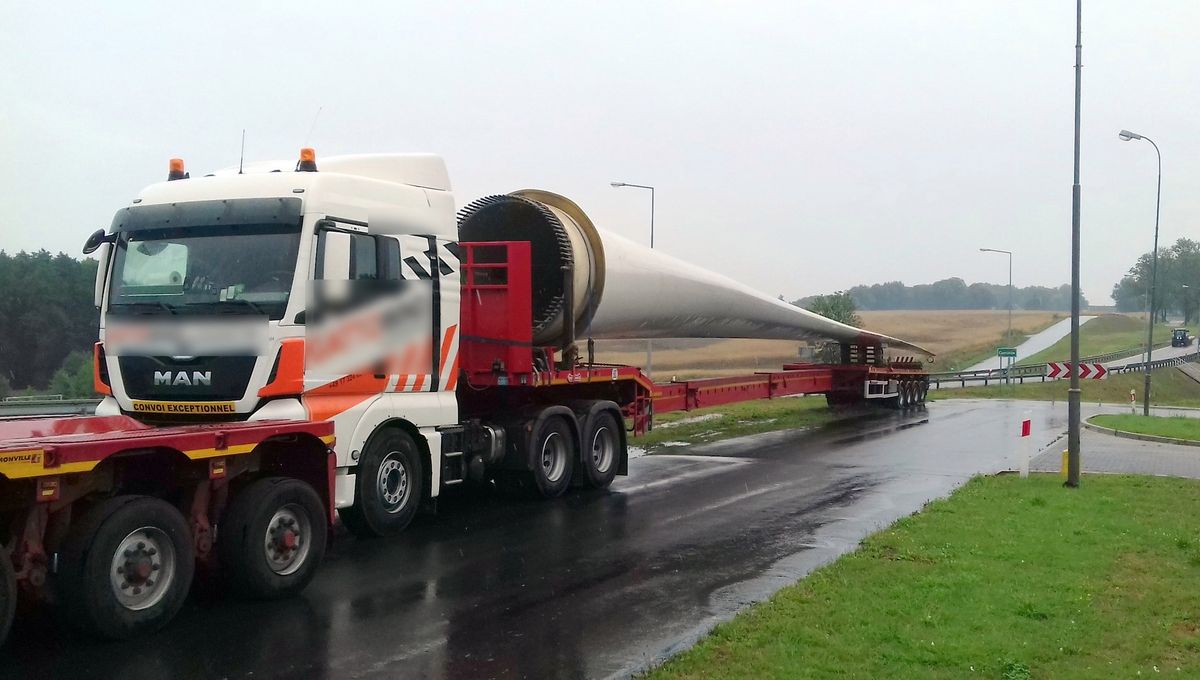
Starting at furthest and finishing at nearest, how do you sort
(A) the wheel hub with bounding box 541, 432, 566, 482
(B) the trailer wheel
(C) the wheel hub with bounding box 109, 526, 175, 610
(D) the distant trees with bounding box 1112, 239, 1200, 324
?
(D) the distant trees with bounding box 1112, 239, 1200, 324 < (A) the wheel hub with bounding box 541, 432, 566, 482 < (B) the trailer wheel < (C) the wheel hub with bounding box 109, 526, 175, 610

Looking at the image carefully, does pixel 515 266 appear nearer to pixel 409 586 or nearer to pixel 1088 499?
pixel 409 586

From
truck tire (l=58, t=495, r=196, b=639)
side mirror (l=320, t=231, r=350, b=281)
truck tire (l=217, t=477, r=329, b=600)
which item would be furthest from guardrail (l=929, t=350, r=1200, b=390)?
truck tire (l=58, t=495, r=196, b=639)

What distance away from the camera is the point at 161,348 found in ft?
28.0

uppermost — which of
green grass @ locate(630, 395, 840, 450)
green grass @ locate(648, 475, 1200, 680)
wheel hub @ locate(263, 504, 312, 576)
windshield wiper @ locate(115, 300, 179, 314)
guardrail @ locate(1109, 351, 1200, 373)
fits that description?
windshield wiper @ locate(115, 300, 179, 314)

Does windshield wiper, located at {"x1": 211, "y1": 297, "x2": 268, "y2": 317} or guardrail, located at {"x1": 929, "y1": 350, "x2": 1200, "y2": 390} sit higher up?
Result: windshield wiper, located at {"x1": 211, "y1": 297, "x2": 268, "y2": 317}

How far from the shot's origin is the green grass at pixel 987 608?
6.13 metres

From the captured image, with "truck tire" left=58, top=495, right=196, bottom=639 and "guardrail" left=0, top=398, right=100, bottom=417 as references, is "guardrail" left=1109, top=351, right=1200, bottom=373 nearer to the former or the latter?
"guardrail" left=0, top=398, right=100, bottom=417

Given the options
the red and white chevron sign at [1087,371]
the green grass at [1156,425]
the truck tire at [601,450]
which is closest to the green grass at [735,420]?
the truck tire at [601,450]

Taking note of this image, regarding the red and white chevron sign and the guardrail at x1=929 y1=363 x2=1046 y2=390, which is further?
the guardrail at x1=929 y1=363 x2=1046 y2=390

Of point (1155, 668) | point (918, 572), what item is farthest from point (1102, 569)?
point (1155, 668)

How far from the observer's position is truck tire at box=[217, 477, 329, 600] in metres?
7.39

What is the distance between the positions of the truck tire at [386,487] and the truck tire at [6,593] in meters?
3.91

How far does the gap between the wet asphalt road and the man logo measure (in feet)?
6.03

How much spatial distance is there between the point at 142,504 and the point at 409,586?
2.47 meters
